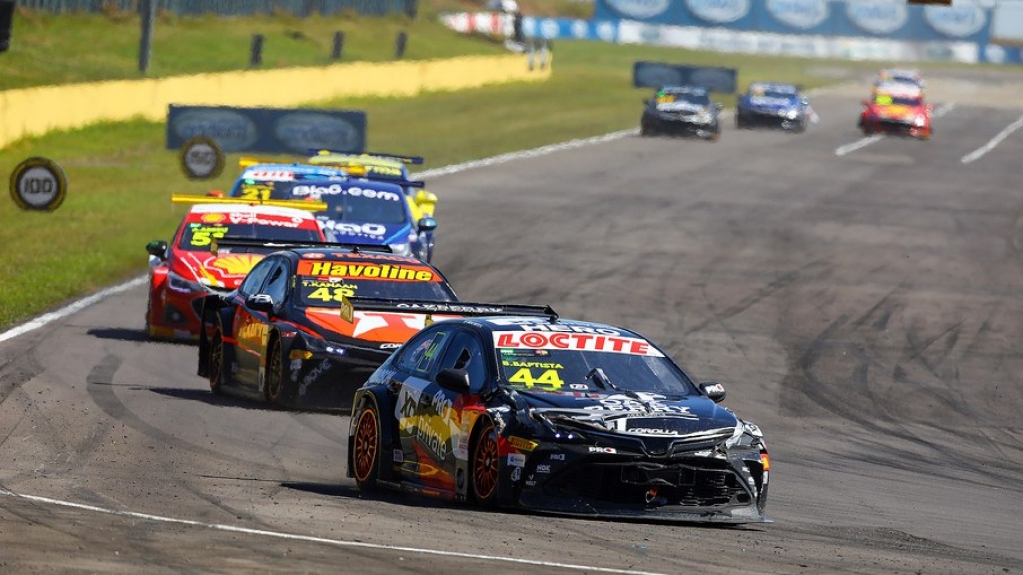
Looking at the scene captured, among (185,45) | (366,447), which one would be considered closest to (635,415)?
(366,447)

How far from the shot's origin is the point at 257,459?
12.9m

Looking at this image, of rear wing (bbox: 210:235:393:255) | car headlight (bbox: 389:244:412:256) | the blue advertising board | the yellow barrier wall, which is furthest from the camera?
the blue advertising board

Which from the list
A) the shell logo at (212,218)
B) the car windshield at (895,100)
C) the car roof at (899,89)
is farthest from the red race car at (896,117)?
the shell logo at (212,218)

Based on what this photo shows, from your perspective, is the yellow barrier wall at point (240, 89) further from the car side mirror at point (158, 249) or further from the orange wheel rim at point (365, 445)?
the orange wheel rim at point (365, 445)

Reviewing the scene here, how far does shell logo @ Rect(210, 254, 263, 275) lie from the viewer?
773 inches

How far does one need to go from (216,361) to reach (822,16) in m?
91.7

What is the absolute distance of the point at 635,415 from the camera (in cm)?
1055

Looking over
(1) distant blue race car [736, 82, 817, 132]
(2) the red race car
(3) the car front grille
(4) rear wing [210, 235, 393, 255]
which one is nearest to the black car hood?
(3) the car front grille

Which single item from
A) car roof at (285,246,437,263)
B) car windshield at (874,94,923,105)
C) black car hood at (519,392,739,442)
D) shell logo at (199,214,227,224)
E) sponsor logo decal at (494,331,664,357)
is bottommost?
car windshield at (874,94,923,105)

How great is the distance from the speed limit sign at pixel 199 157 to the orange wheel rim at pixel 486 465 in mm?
26592

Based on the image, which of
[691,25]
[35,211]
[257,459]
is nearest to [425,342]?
[257,459]

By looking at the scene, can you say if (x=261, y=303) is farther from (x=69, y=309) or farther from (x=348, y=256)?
(x=69, y=309)

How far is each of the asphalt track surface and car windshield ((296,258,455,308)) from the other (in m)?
1.20

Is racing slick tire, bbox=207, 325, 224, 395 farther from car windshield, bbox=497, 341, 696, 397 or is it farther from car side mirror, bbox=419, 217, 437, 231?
car side mirror, bbox=419, 217, 437, 231
